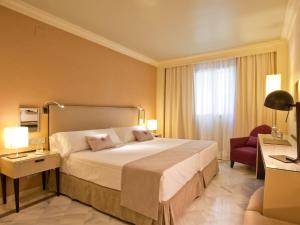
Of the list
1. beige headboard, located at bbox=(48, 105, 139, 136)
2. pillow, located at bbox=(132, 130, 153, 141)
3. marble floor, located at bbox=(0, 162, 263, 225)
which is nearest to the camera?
marble floor, located at bbox=(0, 162, 263, 225)

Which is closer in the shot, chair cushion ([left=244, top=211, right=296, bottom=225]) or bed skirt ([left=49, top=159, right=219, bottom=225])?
chair cushion ([left=244, top=211, right=296, bottom=225])

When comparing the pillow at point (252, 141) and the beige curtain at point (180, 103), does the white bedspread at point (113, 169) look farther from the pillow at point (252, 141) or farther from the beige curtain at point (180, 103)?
the beige curtain at point (180, 103)

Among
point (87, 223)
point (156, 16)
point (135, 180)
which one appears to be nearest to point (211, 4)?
point (156, 16)

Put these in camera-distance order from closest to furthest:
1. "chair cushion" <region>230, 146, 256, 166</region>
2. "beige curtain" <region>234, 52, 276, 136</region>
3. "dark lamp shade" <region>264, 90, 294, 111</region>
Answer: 1. "dark lamp shade" <region>264, 90, 294, 111</region>
2. "chair cushion" <region>230, 146, 256, 166</region>
3. "beige curtain" <region>234, 52, 276, 136</region>

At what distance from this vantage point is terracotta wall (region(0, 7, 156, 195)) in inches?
101

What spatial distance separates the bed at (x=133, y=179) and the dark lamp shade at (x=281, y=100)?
1131 mm

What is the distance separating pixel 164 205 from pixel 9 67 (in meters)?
2.63

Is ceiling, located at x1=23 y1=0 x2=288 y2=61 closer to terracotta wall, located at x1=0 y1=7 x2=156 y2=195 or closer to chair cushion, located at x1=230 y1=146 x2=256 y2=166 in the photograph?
terracotta wall, located at x1=0 y1=7 x2=156 y2=195

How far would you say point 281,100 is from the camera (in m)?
1.81

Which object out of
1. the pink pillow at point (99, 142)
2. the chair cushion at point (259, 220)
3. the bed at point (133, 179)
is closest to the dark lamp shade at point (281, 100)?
the chair cushion at point (259, 220)

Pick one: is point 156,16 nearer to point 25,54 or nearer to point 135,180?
point 25,54

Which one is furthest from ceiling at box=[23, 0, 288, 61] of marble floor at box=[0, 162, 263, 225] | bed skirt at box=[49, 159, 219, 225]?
marble floor at box=[0, 162, 263, 225]

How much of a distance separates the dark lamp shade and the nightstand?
2706 millimetres

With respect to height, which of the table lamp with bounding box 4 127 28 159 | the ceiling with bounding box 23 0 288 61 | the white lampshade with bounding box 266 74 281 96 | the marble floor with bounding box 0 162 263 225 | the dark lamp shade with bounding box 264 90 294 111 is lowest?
the marble floor with bounding box 0 162 263 225
